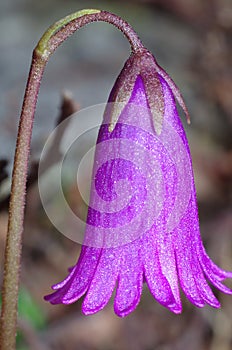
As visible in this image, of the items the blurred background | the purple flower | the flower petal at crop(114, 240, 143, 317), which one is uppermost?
the blurred background

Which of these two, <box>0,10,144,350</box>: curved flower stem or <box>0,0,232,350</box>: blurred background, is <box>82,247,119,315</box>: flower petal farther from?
<box>0,0,232,350</box>: blurred background

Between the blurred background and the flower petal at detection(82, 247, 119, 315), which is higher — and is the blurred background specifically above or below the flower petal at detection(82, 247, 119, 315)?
above

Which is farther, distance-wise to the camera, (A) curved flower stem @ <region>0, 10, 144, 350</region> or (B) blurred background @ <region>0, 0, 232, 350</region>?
(B) blurred background @ <region>0, 0, 232, 350</region>

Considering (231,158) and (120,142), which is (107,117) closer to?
(120,142)

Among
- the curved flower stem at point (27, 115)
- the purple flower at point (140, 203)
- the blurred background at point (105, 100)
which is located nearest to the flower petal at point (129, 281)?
the purple flower at point (140, 203)

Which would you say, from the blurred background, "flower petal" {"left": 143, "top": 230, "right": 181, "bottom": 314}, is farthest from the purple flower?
the blurred background
